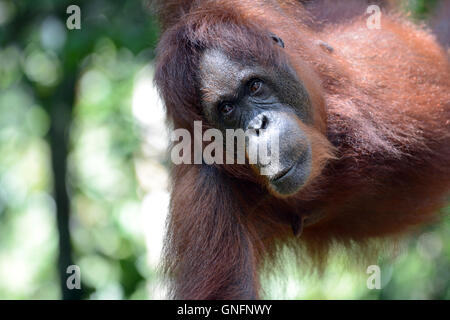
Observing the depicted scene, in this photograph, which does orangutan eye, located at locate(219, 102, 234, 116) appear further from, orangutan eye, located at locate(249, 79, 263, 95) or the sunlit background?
the sunlit background

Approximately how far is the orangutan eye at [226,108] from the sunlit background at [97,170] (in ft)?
1.77

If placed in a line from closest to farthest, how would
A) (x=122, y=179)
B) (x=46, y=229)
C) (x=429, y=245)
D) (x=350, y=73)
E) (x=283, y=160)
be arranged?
(x=283, y=160)
(x=350, y=73)
(x=429, y=245)
(x=122, y=179)
(x=46, y=229)

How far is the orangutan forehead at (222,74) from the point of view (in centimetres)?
299

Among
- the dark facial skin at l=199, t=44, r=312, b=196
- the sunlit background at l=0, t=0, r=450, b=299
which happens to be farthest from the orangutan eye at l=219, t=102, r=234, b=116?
the sunlit background at l=0, t=0, r=450, b=299

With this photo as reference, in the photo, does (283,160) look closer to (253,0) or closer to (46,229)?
A: (253,0)

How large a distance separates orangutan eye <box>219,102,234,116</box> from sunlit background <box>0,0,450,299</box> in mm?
539

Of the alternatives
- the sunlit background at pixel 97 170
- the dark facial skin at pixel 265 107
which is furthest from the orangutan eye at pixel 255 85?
the sunlit background at pixel 97 170

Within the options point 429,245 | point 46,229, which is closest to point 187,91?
point 429,245

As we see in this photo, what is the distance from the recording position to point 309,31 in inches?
140

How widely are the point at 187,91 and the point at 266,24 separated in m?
0.56

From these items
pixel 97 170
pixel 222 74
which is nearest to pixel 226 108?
pixel 222 74

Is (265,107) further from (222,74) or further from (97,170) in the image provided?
(97,170)

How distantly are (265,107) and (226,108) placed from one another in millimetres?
197

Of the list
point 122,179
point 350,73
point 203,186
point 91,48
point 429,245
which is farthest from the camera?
point 122,179
